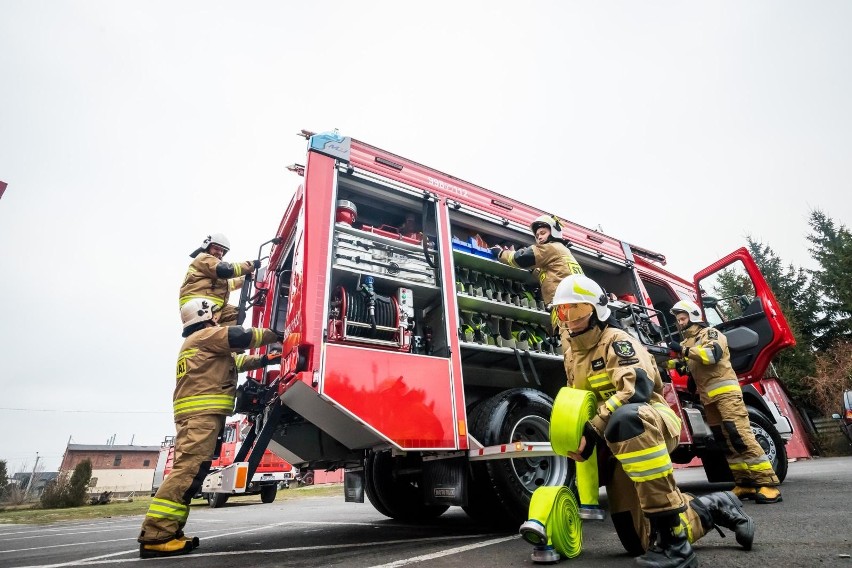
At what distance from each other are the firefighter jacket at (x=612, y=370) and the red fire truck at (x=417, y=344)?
70 centimetres

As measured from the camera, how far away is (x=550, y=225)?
186 inches

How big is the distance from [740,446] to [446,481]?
3003 millimetres

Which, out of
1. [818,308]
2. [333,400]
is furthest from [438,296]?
[818,308]

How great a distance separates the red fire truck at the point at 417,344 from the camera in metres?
3.04

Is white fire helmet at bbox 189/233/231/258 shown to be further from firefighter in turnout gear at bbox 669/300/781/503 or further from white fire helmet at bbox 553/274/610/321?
firefighter in turnout gear at bbox 669/300/781/503

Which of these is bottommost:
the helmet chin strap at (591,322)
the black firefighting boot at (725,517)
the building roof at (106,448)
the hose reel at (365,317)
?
the black firefighting boot at (725,517)

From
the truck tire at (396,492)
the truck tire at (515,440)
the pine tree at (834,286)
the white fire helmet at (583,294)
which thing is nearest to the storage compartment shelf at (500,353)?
the truck tire at (515,440)

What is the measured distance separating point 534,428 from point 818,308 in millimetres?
29390

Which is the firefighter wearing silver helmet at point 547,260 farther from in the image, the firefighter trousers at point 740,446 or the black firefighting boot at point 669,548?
the black firefighting boot at point 669,548

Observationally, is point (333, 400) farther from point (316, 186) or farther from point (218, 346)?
point (316, 186)

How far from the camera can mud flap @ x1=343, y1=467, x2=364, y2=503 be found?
427cm

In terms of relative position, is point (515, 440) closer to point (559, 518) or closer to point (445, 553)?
point (445, 553)

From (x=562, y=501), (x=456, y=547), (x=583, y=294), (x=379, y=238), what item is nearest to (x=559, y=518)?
(x=562, y=501)

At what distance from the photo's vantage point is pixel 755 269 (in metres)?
5.94
